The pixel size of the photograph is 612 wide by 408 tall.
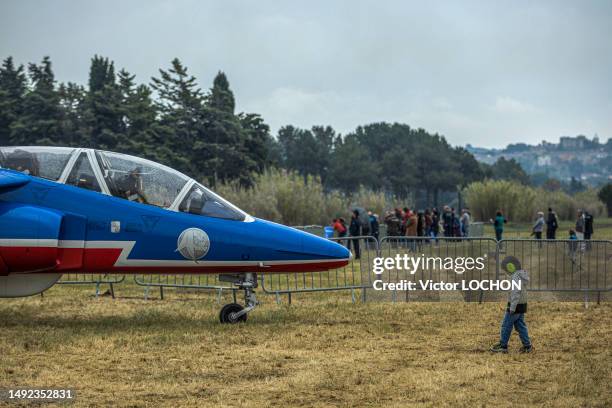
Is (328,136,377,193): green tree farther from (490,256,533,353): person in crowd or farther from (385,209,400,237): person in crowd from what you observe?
(490,256,533,353): person in crowd

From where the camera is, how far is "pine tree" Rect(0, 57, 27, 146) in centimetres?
6006

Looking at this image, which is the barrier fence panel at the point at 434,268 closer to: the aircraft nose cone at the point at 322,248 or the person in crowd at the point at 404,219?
the aircraft nose cone at the point at 322,248

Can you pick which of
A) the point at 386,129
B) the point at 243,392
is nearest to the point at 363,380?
the point at 243,392

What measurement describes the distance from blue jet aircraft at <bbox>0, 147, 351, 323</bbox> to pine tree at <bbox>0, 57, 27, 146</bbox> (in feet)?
154

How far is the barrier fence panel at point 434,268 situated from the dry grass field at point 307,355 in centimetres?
58

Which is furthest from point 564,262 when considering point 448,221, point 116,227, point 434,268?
point 448,221

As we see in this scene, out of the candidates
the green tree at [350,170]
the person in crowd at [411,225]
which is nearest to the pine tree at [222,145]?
the person in crowd at [411,225]

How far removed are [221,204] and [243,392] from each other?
17.5 ft

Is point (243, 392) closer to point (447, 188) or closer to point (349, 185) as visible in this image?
point (349, 185)

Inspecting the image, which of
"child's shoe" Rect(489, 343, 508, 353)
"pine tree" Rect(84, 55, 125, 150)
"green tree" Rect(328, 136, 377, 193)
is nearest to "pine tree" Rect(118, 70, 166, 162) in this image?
"pine tree" Rect(84, 55, 125, 150)

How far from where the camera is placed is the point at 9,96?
62906 millimetres

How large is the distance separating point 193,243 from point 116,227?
1.22m

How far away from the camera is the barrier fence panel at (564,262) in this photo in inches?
711

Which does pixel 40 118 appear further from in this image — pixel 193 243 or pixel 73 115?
pixel 193 243
